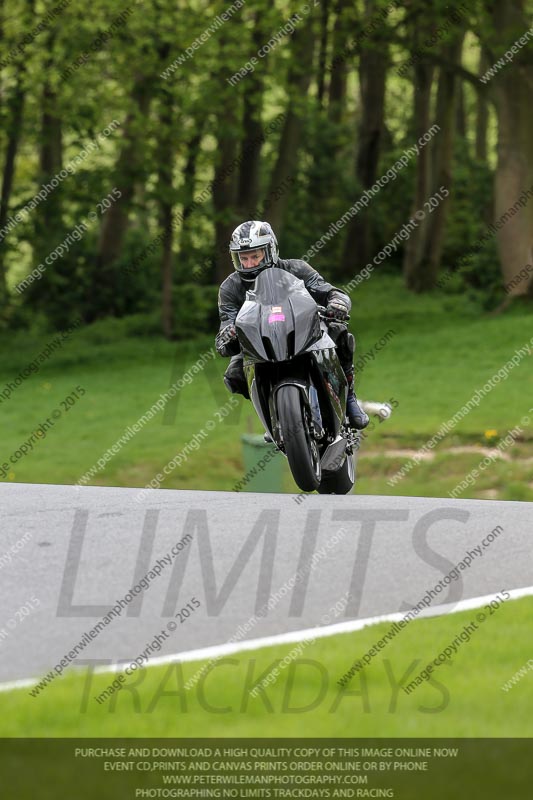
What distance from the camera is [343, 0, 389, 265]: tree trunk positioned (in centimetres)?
3925

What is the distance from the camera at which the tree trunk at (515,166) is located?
28125 mm

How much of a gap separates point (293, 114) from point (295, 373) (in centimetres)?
2307

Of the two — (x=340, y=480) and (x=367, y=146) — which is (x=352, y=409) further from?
(x=367, y=146)

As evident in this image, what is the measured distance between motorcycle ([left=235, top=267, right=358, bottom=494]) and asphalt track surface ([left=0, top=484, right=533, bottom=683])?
1.52ft

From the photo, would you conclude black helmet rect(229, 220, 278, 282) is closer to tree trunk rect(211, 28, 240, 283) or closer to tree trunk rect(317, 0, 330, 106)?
tree trunk rect(211, 28, 240, 283)

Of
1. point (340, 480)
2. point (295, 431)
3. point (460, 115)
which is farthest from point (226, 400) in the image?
point (460, 115)

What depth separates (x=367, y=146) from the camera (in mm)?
41125

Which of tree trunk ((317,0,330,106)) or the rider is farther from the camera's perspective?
tree trunk ((317,0,330,106))

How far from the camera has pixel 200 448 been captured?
19.5 m

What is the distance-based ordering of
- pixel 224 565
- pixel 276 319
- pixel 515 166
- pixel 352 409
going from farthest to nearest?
pixel 515 166
pixel 352 409
pixel 276 319
pixel 224 565

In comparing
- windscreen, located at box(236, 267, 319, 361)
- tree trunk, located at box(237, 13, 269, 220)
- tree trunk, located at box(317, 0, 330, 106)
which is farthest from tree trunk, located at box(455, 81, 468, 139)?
windscreen, located at box(236, 267, 319, 361)

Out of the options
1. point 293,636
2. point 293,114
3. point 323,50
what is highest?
point 293,636

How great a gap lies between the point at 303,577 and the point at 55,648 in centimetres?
162
